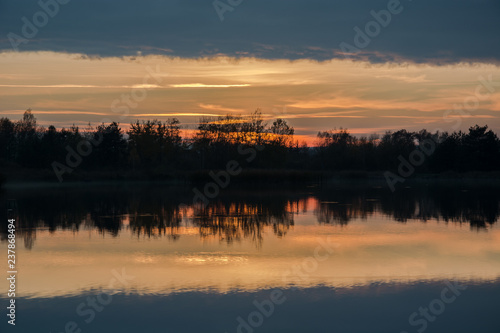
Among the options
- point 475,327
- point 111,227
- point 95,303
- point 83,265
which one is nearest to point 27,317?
point 95,303

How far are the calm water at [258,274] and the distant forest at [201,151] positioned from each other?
119ft

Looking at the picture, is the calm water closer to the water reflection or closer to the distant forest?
the water reflection

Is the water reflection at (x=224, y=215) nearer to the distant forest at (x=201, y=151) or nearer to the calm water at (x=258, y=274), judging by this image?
the calm water at (x=258, y=274)

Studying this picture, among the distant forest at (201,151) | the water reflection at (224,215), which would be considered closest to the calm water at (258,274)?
the water reflection at (224,215)

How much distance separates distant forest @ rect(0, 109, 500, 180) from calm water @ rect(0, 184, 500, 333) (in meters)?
36.2

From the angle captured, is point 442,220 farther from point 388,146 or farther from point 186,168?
point 388,146

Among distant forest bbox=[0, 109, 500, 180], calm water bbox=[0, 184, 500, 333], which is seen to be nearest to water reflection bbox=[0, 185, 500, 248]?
calm water bbox=[0, 184, 500, 333]

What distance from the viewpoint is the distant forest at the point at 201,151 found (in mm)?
57781

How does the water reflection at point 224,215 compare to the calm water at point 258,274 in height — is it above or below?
below

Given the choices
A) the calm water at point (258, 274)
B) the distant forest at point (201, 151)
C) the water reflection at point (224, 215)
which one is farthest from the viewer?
the distant forest at point (201, 151)

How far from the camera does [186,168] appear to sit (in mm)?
57625

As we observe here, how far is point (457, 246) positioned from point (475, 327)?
6186 millimetres

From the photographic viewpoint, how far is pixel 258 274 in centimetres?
966

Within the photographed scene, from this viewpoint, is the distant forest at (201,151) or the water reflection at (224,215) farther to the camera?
the distant forest at (201,151)
